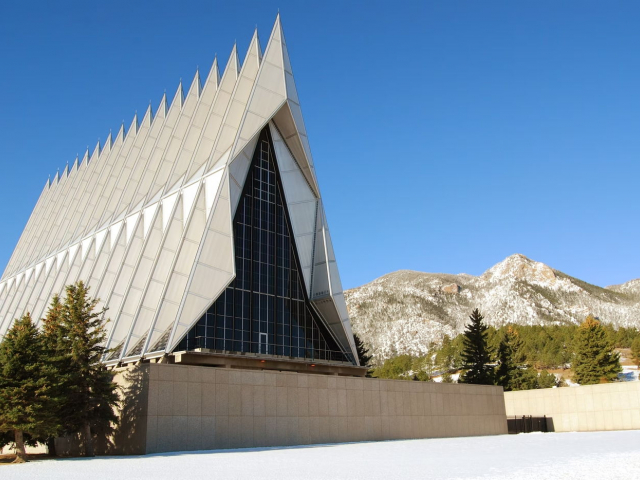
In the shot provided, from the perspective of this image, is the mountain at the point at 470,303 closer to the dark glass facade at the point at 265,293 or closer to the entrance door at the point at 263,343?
the dark glass facade at the point at 265,293

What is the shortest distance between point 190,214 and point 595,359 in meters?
48.7

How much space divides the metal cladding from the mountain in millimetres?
109283

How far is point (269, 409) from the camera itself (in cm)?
2583

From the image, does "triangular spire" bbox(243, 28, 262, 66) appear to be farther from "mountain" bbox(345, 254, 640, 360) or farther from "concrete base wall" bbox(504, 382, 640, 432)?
"mountain" bbox(345, 254, 640, 360)

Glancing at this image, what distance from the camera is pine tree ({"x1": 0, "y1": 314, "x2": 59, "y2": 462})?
62.5ft

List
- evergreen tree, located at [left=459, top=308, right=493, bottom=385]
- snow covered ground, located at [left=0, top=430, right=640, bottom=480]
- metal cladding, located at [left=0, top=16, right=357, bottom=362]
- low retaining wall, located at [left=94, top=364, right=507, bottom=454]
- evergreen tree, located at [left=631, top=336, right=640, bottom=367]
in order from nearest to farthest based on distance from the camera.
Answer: snow covered ground, located at [left=0, top=430, right=640, bottom=480] < low retaining wall, located at [left=94, top=364, right=507, bottom=454] < metal cladding, located at [left=0, top=16, right=357, bottom=362] < evergreen tree, located at [left=459, top=308, right=493, bottom=385] < evergreen tree, located at [left=631, top=336, right=640, bottom=367]

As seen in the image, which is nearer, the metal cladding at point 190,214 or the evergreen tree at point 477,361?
the metal cladding at point 190,214

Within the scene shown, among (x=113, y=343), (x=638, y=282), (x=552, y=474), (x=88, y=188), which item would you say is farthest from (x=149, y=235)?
(x=638, y=282)

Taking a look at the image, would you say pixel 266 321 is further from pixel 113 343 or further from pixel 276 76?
pixel 276 76

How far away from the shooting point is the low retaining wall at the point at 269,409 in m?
Answer: 22.5

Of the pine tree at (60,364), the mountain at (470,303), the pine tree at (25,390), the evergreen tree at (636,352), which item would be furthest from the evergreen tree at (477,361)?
the mountain at (470,303)

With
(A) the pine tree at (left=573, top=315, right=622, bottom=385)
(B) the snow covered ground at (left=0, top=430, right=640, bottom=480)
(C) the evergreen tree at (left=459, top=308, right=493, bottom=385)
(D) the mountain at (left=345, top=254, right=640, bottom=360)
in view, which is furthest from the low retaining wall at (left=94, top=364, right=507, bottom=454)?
(D) the mountain at (left=345, top=254, right=640, bottom=360)

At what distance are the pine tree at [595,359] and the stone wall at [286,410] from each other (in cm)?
→ 3273

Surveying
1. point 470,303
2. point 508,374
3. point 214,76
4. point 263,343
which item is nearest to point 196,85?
point 214,76
